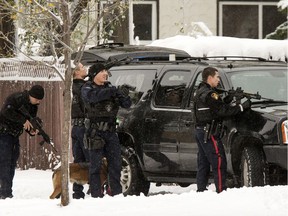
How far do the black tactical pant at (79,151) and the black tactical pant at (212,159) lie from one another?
1771 mm

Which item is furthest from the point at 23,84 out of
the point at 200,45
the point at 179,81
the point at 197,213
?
the point at 197,213

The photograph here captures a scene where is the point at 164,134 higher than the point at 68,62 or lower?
lower

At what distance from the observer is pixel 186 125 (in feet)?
45.9

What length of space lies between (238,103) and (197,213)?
2.80 m

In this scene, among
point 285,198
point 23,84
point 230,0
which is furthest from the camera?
point 230,0

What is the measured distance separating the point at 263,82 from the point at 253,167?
1.34m

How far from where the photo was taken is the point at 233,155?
13.4 metres

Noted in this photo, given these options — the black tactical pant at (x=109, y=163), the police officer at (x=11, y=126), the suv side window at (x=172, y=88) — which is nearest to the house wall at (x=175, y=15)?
the suv side window at (x=172, y=88)

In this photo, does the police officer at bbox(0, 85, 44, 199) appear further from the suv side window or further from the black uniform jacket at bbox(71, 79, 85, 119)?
the suv side window

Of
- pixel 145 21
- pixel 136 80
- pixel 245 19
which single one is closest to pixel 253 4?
pixel 245 19

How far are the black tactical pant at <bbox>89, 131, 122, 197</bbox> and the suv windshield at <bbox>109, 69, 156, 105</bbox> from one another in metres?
1.63

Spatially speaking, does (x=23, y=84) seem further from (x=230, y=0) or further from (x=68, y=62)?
(x=230, y=0)

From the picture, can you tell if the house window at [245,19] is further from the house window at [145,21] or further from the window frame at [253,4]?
the house window at [145,21]

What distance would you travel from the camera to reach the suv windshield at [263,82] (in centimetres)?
1384
